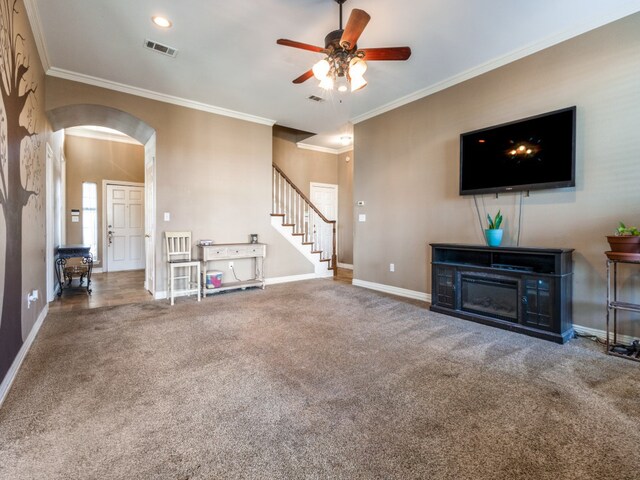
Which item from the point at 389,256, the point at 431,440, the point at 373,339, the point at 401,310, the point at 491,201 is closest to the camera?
the point at 431,440

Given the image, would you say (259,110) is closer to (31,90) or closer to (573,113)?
(31,90)

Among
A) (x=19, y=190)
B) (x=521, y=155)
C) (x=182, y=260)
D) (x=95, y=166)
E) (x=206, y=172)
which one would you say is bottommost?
(x=182, y=260)

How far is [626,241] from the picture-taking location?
2.54 metres

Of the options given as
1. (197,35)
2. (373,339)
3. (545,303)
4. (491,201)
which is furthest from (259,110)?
(545,303)

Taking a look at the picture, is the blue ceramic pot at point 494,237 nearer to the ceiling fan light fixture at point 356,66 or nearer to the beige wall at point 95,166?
the ceiling fan light fixture at point 356,66

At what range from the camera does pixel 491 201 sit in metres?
3.80

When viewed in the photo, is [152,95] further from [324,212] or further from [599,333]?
[599,333]

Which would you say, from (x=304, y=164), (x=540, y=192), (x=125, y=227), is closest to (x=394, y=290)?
(x=540, y=192)

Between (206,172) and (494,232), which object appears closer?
(494,232)

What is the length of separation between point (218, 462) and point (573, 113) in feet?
13.4

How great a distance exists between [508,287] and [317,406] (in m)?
2.56

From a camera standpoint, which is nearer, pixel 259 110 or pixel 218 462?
pixel 218 462

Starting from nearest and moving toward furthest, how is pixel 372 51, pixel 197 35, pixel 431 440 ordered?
pixel 431 440, pixel 372 51, pixel 197 35

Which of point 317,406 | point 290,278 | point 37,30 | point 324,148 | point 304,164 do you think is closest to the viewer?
point 317,406
